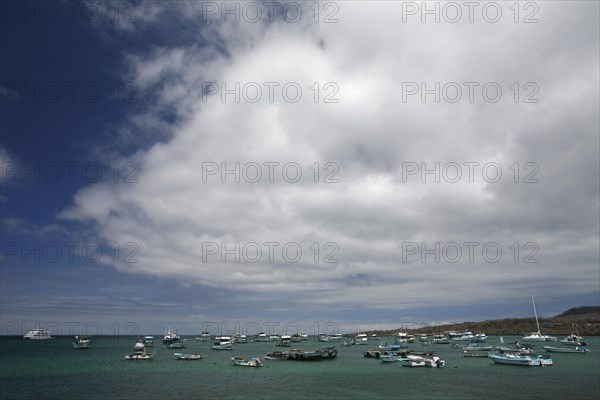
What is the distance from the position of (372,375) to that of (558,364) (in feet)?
133

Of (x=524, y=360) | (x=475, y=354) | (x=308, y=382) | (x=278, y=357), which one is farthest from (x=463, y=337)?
(x=308, y=382)

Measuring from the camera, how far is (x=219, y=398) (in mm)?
50250

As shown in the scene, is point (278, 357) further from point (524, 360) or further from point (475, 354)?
point (524, 360)

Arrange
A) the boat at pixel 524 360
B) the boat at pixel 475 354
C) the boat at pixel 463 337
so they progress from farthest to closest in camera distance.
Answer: the boat at pixel 463 337, the boat at pixel 475 354, the boat at pixel 524 360

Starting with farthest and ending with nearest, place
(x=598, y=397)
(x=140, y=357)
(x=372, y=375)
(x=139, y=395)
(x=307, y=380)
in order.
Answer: (x=140, y=357) → (x=372, y=375) → (x=307, y=380) → (x=139, y=395) → (x=598, y=397)

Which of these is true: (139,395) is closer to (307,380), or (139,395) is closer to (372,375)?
(307,380)

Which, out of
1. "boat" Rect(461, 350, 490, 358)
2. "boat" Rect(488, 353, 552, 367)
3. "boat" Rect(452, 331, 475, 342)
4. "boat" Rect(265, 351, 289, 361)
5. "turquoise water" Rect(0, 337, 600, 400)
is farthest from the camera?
"boat" Rect(452, 331, 475, 342)

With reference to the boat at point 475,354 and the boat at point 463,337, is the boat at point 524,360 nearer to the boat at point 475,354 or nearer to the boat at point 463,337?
the boat at point 475,354

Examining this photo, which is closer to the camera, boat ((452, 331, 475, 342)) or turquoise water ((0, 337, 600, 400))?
turquoise water ((0, 337, 600, 400))

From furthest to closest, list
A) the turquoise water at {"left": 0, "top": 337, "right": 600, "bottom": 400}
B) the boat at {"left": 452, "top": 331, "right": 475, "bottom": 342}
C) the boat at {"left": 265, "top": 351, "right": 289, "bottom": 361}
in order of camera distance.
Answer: the boat at {"left": 452, "top": 331, "right": 475, "bottom": 342}
the boat at {"left": 265, "top": 351, "right": 289, "bottom": 361}
the turquoise water at {"left": 0, "top": 337, "right": 600, "bottom": 400}

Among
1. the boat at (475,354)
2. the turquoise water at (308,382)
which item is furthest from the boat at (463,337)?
the turquoise water at (308,382)

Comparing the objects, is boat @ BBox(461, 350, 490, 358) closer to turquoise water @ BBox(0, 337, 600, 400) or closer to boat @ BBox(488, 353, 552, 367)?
boat @ BBox(488, 353, 552, 367)

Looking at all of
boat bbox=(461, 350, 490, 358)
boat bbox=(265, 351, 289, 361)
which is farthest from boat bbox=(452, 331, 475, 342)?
boat bbox=(265, 351, 289, 361)

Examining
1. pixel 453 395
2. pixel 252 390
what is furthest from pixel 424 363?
pixel 252 390
